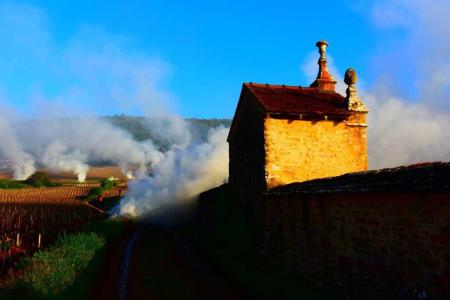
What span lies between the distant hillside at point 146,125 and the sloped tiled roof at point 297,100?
110 meters

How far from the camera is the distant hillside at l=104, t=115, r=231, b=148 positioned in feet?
443

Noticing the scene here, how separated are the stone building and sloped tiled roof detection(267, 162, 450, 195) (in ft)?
13.4

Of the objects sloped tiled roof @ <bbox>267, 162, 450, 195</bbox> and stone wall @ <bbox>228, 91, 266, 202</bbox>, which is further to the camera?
stone wall @ <bbox>228, 91, 266, 202</bbox>

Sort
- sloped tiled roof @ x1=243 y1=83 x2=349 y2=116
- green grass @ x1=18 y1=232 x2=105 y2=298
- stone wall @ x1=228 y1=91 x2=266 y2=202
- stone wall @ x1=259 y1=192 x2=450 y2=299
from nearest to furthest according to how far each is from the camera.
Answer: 1. stone wall @ x1=259 y1=192 x2=450 y2=299
2. green grass @ x1=18 y1=232 x2=105 y2=298
3. sloped tiled roof @ x1=243 y1=83 x2=349 y2=116
4. stone wall @ x1=228 y1=91 x2=266 y2=202

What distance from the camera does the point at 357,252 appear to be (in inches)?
364

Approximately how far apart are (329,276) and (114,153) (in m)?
106

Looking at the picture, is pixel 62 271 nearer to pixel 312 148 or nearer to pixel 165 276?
pixel 165 276

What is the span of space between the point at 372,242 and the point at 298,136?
7516 millimetres

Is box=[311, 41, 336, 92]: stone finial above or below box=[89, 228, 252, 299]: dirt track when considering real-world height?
above

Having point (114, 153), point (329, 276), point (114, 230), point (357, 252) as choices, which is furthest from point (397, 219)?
point (114, 153)

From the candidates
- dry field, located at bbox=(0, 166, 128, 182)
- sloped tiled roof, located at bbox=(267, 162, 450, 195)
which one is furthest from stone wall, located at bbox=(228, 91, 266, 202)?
dry field, located at bbox=(0, 166, 128, 182)

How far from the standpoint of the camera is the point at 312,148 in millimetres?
15961

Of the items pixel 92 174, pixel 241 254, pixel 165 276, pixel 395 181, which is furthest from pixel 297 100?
pixel 92 174

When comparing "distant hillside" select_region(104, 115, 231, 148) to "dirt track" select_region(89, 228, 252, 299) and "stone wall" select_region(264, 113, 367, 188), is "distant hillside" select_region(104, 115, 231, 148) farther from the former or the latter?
"stone wall" select_region(264, 113, 367, 188)
